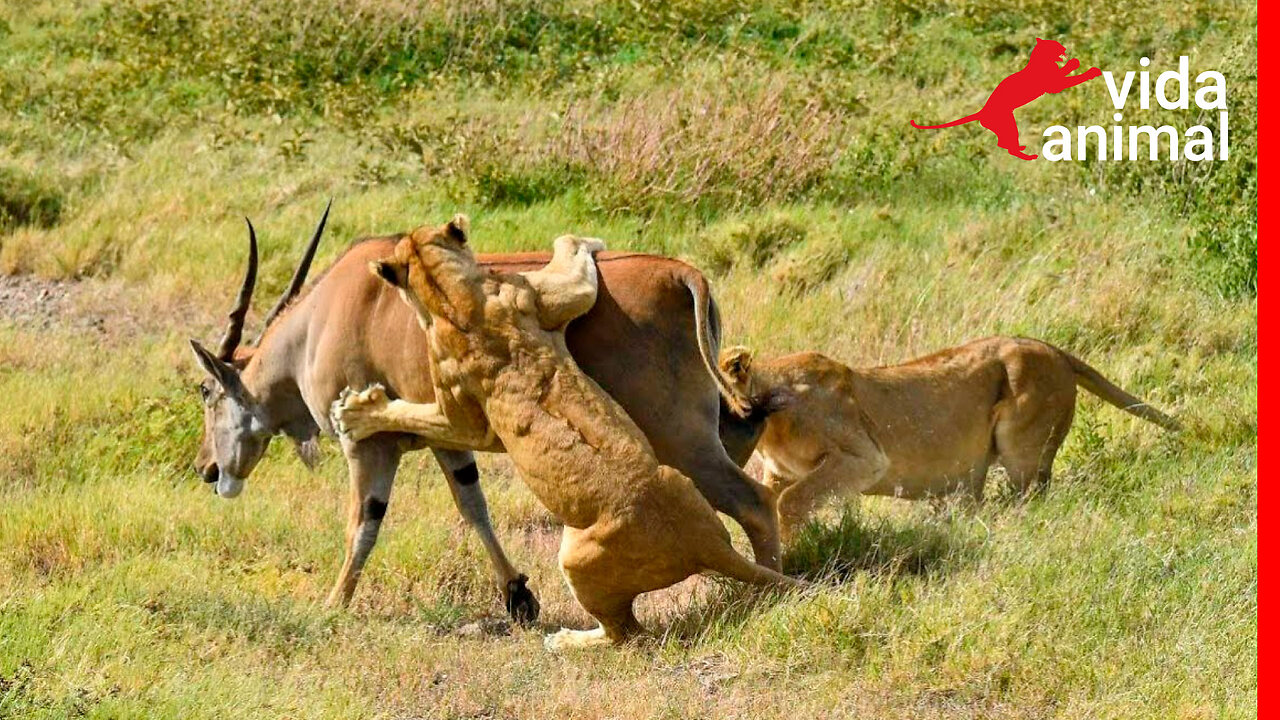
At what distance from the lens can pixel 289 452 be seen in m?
10.7

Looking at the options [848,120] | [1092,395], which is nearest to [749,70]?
[848,120]

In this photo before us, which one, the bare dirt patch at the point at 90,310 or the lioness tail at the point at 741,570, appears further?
the bare dirt patch at the point at 90,310

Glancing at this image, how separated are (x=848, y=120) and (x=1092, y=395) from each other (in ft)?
17.4

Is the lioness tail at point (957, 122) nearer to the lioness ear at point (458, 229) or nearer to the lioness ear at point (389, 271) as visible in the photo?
the lioness ear at point (458, 229)

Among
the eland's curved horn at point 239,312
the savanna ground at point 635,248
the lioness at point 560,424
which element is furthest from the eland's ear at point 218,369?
the lioness at point 560,424

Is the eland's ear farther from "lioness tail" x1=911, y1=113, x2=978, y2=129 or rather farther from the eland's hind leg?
"lioness tail" x1=911, y1=113, x2=978, y2=129

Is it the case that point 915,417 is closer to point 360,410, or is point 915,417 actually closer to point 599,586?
point 599,586

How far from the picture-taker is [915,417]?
9.33 metres

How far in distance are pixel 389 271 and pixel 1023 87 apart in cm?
1028

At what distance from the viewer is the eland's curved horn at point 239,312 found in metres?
8.80

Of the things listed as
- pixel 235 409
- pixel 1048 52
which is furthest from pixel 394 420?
pixel 1048 52

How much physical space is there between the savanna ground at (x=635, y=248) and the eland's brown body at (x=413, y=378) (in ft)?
1.07

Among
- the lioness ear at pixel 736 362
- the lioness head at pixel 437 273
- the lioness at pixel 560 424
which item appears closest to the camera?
the lioness at pixel 560 424

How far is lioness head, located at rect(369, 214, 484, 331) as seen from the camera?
7418 millimetres
